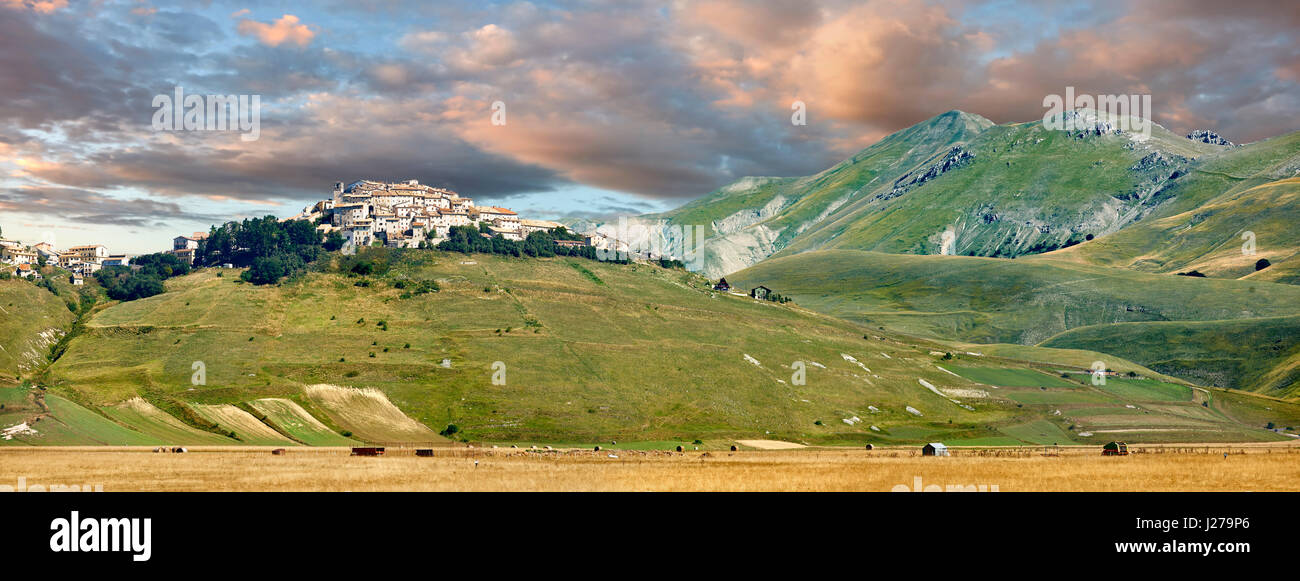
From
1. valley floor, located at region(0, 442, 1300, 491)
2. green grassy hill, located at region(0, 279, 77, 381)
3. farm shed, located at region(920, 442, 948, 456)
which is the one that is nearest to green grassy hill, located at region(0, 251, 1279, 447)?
green grassy hill, located at region(0, 279, 77, 381)

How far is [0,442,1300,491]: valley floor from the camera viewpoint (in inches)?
1940

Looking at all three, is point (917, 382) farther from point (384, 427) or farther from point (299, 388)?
point (299, 388)

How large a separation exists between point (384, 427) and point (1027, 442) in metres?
117

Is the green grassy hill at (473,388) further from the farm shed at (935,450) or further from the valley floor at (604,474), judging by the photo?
the farm shed at (935,450)

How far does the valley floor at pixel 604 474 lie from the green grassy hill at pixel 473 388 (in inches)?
1971

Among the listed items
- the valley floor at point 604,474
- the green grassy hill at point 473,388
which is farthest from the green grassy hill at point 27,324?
the valley floor at point 604,474

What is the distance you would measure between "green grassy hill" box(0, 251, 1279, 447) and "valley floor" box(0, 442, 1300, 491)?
5006 cm

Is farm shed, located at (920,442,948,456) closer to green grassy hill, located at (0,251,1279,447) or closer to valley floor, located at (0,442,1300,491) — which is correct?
valley floor, located at (0,442,1300,491)

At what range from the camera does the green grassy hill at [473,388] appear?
13000 centimetres

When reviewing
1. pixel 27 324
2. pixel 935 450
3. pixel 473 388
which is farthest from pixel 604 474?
pixel 27 324
